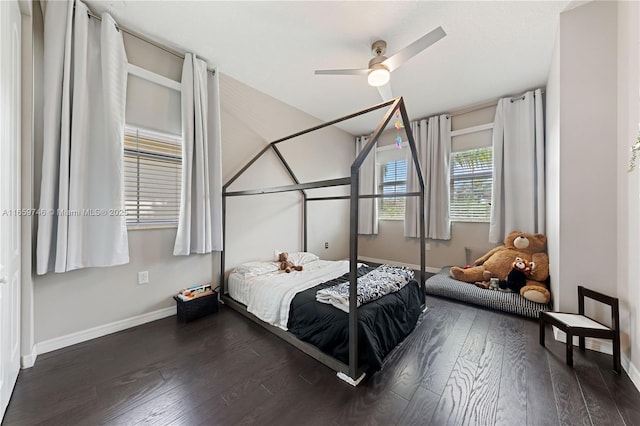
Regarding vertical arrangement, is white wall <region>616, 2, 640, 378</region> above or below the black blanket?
above

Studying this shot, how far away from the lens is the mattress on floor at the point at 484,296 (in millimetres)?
2393

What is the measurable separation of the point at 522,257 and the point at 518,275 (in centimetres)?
33

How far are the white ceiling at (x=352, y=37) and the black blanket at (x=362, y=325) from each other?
92.7 inches

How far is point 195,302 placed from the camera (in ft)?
7.65

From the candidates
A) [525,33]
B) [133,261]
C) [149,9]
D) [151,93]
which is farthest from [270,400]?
[525,33]

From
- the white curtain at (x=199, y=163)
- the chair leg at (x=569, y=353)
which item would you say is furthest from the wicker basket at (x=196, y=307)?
the chair leg at (x=569, y=353)

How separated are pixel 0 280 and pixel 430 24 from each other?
3274 mm

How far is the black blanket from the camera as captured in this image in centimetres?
157

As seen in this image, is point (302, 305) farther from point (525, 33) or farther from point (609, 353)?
point (525, 33)

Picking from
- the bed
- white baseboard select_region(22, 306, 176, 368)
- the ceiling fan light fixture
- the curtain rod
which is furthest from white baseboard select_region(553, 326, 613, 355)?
the curtain rod

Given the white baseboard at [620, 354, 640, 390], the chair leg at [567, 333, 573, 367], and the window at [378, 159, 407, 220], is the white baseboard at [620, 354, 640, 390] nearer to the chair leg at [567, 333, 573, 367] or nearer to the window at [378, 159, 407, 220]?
the chair leg at [567, 333, 573, 367]

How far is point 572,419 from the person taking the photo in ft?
4.01

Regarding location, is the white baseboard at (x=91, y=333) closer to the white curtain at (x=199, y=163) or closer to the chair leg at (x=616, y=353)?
the white curtain at (x=199, y=163)

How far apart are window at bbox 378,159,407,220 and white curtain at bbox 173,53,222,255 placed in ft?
10.7
